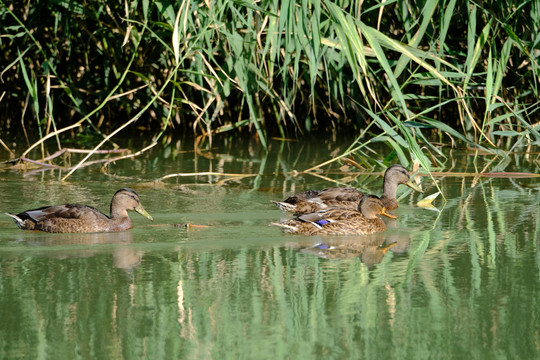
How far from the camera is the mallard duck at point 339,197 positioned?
6746 millimetres

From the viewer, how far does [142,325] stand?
4270 millimetres

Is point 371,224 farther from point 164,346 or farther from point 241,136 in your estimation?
point 241,136

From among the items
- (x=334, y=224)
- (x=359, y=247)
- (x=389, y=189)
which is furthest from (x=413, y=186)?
(x=359, y=247)

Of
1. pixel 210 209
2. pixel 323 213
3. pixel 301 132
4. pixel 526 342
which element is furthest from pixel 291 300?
pixel 301 132

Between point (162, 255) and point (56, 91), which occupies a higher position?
point (56, 91)

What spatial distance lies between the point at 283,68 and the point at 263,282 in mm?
2251

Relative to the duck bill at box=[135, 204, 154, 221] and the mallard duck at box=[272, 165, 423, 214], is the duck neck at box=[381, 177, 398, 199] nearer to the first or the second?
the mallard duck at box=[272, 165, 423, 214]

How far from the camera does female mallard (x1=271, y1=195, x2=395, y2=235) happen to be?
6.16m

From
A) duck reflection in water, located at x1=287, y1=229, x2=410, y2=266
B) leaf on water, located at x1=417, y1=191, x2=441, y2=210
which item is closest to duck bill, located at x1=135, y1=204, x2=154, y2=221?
duck reflection in water, located at x1=287, y1=229, x2=410, y2=266

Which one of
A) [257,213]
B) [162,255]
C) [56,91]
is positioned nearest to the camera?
[162,255]

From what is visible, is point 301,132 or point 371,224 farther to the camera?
point 301,132

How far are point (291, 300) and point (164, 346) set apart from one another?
804mm

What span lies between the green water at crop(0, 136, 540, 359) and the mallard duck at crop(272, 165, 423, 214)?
13 cm

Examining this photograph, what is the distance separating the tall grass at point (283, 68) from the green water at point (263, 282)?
610mm
